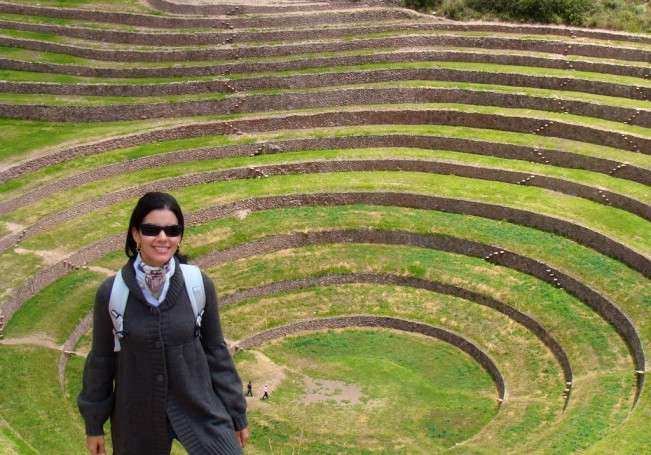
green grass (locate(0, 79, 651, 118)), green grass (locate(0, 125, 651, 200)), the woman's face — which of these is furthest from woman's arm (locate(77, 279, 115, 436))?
green grass (locate(0, 79, 651, 118))

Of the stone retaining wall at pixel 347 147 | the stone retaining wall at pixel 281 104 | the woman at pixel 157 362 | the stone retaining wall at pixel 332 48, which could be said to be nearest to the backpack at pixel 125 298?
the woman at pixel 157 362

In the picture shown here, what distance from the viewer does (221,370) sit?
8.77 m

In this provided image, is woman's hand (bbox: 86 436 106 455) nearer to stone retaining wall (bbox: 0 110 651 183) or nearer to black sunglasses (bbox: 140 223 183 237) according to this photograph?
black sunglasses (bbox: 140 223 183 237)

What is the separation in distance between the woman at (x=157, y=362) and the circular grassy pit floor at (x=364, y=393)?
1444 cm

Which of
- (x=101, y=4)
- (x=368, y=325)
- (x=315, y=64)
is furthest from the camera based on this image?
(x=101, y=4)

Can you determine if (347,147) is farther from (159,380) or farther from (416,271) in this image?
(159,380)

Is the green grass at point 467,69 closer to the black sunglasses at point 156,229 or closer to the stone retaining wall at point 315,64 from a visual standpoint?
the stone retaining wall at point 315,64

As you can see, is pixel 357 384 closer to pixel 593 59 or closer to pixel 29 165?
pixel 29 165

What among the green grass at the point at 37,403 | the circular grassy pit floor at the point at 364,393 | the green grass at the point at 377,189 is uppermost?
the green grass at the point at 377,189

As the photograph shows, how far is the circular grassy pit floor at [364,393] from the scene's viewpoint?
23.8 m

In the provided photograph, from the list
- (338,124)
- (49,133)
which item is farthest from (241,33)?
(49,133)

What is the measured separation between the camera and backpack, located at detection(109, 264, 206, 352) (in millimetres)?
8320

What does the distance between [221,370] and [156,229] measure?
155 centimetres

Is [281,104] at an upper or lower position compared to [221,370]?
lower
